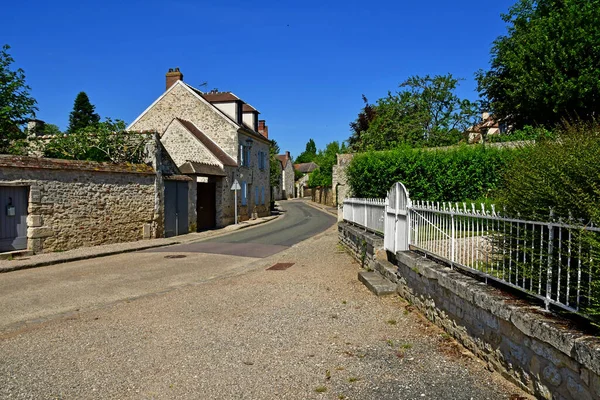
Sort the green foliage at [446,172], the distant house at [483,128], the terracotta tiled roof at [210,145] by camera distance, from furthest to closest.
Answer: the distant house at [483,128], the terracotta tiled roof at [210,145], the green foliage at [446,172]

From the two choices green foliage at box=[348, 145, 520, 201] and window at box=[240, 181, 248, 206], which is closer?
green foliage at box=[348, 145, 520, 201]

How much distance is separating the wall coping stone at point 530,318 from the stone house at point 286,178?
6545cm

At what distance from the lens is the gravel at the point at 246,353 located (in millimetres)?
3748

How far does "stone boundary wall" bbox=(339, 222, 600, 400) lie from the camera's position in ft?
9.37

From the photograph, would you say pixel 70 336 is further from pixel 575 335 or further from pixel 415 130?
pixel 415 130

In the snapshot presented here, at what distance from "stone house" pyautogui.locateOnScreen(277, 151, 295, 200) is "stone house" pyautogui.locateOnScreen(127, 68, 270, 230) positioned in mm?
41797

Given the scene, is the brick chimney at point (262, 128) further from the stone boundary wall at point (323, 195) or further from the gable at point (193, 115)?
the gable at point (193, 115)

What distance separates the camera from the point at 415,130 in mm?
31203

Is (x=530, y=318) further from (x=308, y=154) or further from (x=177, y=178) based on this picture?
(x=308, y=154)

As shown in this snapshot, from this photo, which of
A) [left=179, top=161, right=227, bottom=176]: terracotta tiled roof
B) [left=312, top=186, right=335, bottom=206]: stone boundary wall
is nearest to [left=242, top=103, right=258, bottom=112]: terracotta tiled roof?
[left=179, top=161, right=227, bottom=176]: terracotta tiled roof

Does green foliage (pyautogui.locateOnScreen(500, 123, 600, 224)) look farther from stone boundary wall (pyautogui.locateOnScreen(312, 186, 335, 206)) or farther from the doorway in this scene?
stone boundary wall (pyautogui.locateOnScreen(312, 186, 335, 206))

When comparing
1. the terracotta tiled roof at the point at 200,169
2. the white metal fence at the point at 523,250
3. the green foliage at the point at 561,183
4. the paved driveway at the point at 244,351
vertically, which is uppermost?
the terracotta tiled roof at the point at 200,169

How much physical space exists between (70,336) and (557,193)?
18.0 feet

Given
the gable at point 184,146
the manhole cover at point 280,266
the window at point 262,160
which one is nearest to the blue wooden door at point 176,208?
the gable at point 184,146
